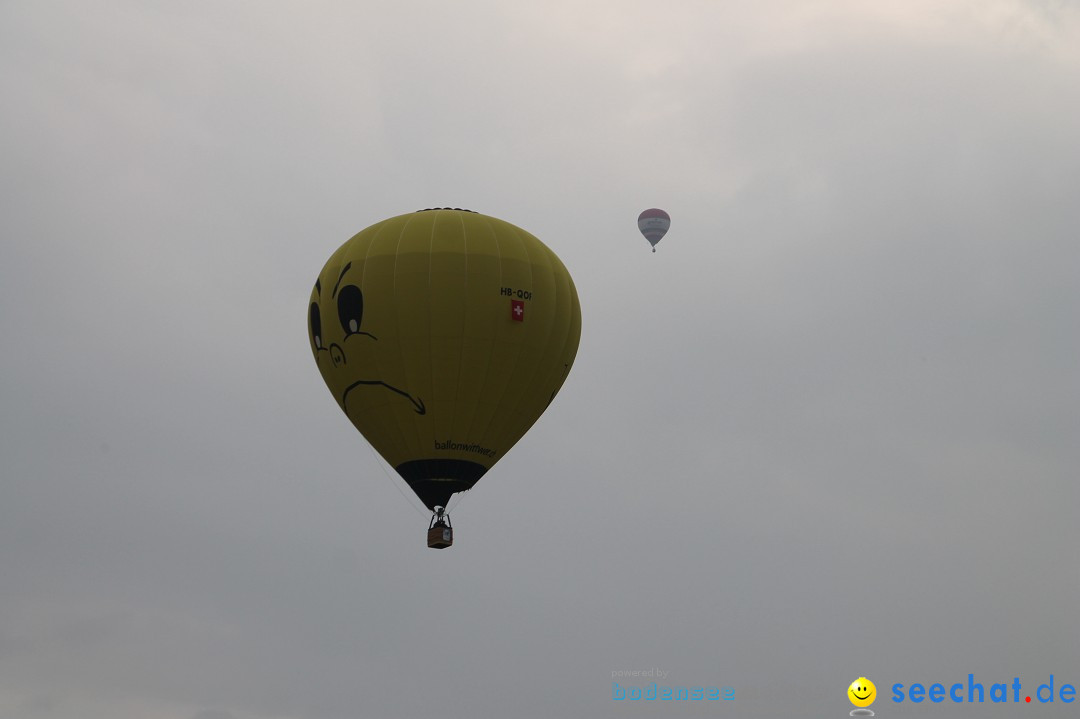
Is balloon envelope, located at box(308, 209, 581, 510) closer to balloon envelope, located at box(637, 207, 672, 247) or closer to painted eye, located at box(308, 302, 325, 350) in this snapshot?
painted eye, located at box(308, 302, 325, 350)

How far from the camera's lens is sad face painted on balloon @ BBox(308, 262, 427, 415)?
144ft

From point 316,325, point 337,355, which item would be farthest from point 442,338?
point 316,325

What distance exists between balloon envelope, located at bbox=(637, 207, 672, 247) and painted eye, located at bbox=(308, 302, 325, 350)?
2492cm

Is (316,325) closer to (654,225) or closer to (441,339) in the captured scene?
(441,339)

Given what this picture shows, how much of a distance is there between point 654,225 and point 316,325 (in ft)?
83.3

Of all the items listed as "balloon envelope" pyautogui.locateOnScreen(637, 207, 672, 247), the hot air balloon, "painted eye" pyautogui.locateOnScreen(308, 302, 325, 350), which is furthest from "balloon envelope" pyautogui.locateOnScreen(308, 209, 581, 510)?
"balloon envelope" pyautogui.locateOnScreen(637, 207, 672, 247)

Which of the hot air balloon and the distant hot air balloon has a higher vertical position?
the distant hot air balloon

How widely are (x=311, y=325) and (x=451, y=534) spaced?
284 inches

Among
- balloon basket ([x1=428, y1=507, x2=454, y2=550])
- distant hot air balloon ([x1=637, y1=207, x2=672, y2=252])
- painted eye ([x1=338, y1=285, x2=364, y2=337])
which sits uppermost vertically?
distant hot air balloon ([x1=637, y1=207, x2=672, y2=252])

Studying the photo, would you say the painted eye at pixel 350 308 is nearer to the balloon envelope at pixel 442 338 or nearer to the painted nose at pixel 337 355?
the balloon envelope at pixel 442 338

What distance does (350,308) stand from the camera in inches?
1741

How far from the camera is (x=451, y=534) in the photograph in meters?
43.8

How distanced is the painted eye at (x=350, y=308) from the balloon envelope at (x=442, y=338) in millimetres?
27

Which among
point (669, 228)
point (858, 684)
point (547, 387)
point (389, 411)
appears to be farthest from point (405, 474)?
point (669, 228)
